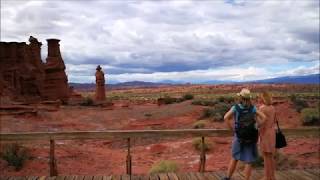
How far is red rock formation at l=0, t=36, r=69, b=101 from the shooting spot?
44909 millimetres

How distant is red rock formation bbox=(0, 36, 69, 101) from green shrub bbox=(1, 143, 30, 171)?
92.2ft

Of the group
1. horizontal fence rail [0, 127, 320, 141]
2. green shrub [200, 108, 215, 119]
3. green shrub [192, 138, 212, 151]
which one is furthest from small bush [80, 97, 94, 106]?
horizontal fence rail [0, 127, 320, 141]

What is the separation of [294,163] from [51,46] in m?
39.6

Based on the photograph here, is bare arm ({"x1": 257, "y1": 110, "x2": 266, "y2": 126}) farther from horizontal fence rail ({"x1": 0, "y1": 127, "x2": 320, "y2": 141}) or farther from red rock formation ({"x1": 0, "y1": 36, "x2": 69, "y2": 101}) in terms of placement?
red rock formation ({"x1": 0, "y1": 36, "x2": 69, "y2": 101})

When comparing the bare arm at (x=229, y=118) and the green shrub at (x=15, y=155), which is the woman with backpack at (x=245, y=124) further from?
the green shrub at (x=15, y=155)

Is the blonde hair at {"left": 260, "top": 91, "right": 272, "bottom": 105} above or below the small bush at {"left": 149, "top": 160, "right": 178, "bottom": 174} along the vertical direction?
above

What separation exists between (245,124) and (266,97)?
488 millimetres

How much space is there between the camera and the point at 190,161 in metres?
16.4

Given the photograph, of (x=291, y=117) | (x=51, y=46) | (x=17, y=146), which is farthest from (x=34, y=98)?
(x=17, y=146)

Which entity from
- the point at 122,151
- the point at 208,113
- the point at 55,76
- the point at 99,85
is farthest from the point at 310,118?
the point at 99,85

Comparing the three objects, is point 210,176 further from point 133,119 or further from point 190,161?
point 133,119

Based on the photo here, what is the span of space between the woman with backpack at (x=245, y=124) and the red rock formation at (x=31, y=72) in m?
38.9

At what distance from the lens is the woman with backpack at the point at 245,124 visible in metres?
6.34

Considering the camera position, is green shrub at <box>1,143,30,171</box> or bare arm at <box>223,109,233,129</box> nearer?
bare arm at <box>223,109,233,129</box>
